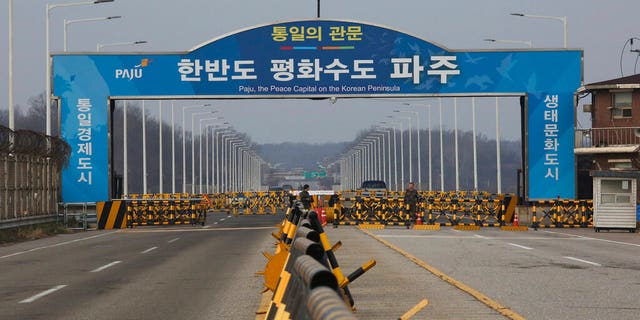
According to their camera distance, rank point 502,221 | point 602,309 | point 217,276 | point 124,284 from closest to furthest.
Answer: point 602,309 → point 124,284 → point 217,276 → point 502,221

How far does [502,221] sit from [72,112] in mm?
17934

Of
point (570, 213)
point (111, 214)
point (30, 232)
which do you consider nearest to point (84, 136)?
point (111, 214)

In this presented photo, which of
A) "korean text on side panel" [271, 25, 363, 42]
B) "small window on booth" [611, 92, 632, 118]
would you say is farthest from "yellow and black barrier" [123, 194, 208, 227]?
→ "small window on booth" [611, 92, 632, 118]

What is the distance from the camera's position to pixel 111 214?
42156 mm

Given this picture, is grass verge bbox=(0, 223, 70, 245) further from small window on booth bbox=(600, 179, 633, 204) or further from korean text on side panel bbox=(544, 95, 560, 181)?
small window on booth bbox=(600, 179, 633, 204)

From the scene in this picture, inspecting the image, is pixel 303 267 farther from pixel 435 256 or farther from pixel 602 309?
pixel 435 256

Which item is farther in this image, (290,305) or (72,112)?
(72,112)

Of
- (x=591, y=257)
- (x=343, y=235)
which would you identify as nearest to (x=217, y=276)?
(x=591, y=257)

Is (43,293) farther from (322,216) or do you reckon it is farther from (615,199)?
(615,199)

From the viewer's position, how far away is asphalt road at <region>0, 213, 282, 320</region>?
12755 mm

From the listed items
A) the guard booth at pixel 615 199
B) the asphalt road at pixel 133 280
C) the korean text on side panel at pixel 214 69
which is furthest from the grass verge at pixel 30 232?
the guard booth at pixel 615 199

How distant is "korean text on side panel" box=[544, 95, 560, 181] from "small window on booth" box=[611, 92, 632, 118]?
5826mm

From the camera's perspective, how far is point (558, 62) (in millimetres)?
42531

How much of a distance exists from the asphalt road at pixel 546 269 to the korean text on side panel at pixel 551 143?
1058 centimetres
